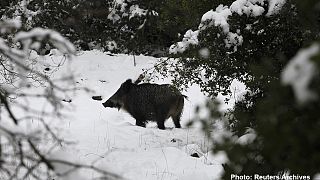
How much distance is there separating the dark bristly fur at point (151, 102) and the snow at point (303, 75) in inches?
330

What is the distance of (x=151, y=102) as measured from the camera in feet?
34.8

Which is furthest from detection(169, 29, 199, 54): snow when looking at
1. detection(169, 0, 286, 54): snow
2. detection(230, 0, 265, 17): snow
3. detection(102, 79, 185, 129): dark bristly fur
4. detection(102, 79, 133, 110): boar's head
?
detection(102, 79, 133, 110): boar's head

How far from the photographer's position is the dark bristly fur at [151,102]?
1049 centimetres

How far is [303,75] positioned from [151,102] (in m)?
8.79

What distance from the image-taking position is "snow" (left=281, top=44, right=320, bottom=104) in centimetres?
183

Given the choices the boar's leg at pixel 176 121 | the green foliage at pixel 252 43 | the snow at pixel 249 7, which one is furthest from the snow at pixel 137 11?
the snow at pixel 249 7

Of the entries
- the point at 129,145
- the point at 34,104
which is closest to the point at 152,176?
the point at 129,145

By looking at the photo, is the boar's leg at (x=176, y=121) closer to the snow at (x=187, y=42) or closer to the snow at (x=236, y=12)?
the snow at (x=187, y=42)

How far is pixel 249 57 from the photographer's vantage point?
732 centimetres

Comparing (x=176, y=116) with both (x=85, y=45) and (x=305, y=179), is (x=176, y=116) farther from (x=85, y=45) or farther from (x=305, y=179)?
(x=85, y=45)

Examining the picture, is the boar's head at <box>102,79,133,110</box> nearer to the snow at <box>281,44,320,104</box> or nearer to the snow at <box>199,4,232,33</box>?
the snow at <box>199,4,232,33</box>

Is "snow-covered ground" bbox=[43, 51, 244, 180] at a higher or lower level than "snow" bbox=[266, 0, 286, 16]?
lower

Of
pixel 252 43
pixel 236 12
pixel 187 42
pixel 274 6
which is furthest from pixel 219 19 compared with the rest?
pixel 187 42

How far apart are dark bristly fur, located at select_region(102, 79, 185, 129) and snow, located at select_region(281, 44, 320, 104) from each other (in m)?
8.37
